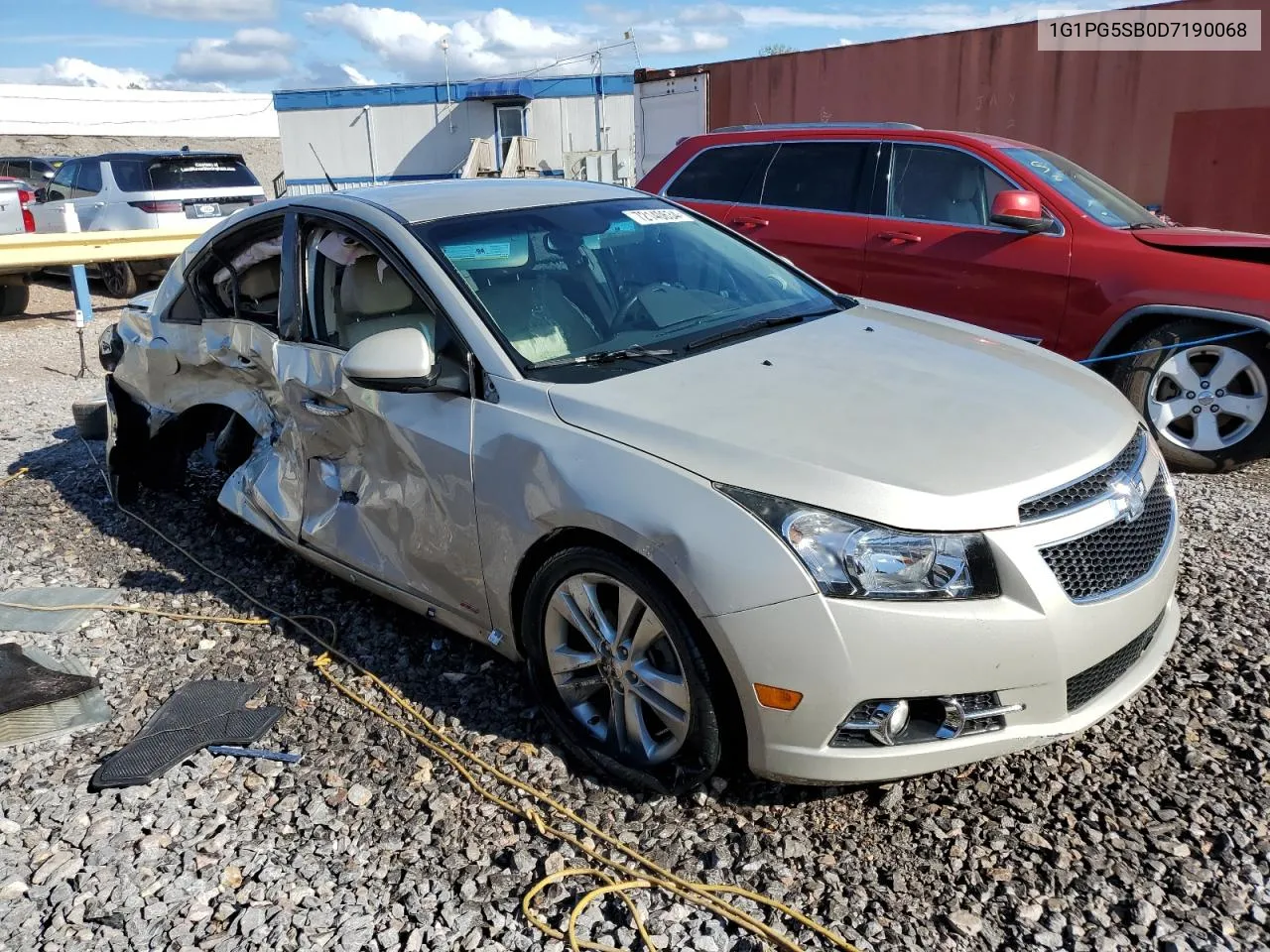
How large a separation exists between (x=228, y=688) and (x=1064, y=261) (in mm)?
4837

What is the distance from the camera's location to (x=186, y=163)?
13562 millimetres

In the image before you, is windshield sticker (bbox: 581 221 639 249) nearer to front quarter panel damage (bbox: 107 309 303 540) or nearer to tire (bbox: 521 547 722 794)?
front quarter panel damage (bbox: 107 309 303 540)

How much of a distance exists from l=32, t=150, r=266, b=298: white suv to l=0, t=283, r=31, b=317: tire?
106 cm

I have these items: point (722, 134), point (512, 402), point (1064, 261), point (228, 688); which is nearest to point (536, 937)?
point (512, 402)

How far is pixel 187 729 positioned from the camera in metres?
3.42

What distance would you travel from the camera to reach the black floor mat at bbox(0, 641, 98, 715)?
11.7 feet

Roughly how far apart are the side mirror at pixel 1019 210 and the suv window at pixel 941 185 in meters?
0.36

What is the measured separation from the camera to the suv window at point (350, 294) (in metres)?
3.62

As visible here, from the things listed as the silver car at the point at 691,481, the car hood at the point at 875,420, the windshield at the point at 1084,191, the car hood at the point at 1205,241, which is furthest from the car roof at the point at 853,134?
the car hood at the point at 875,420

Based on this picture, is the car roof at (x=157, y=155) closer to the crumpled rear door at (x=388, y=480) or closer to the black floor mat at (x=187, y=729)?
the crumpled rear door at (x=388, y=480)

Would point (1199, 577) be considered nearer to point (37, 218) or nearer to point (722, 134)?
point (722, 134)

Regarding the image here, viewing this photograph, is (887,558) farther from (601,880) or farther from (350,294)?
(350,294)

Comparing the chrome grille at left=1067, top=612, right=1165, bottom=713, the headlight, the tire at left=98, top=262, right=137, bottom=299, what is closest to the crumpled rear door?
the headlight

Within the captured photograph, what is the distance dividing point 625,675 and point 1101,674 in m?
1.30
